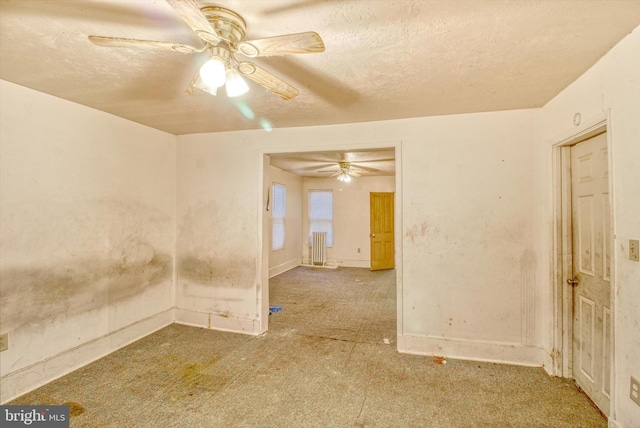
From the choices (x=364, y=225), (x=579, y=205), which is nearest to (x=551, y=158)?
(x=579, y=205)

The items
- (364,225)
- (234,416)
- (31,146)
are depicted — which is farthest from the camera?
(364,225)

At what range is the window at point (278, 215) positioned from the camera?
687 centimetres

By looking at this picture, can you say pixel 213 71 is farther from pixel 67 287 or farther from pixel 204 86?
pixel 67 287

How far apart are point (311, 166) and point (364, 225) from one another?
2340 millimetres

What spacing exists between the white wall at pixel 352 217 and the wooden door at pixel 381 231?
0.36 meters

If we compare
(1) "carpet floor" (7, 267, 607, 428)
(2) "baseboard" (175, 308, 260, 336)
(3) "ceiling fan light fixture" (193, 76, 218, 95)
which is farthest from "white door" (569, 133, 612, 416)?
(2) "baseboard" (175, 308, 260, 336)

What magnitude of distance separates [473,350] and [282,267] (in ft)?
15.7

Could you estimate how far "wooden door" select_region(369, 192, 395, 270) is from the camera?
735cm

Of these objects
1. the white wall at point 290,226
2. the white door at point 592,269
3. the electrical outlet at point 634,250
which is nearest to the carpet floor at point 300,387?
the white door at point 592,269

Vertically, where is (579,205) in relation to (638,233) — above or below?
above

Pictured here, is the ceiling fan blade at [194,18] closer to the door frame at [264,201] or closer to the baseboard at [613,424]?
the door frame at [264,201]

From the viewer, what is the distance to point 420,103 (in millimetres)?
2744

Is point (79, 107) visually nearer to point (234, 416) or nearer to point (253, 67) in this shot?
point (253, 67)

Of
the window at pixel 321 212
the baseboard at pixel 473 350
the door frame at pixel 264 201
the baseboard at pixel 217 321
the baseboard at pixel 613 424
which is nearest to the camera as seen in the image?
the baseboard at pixel 613 424
